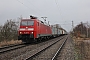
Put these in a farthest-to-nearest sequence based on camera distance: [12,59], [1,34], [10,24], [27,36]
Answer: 1. [10,24]
2. [1,34]
3. [27,36]
4. [12,59]

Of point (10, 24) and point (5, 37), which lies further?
point (10, 24)

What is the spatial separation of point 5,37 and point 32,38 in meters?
9.73

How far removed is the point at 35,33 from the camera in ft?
74.3

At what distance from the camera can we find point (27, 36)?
22.5 metres

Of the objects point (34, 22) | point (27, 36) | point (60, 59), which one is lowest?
point (60, 59)

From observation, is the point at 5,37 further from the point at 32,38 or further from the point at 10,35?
the point at 32,38

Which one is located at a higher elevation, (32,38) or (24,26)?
(24,26)

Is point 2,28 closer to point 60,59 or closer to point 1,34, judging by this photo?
point 1,34

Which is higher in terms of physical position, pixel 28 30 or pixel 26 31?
pixel 28 30

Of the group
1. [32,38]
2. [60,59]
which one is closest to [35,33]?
[32,38]

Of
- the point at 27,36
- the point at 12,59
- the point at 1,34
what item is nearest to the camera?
the point at 12,59

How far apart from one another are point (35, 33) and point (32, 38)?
2.49 feet

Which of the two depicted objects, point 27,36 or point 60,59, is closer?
point 60,59

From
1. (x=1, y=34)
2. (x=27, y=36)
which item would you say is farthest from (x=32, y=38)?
(x=1, y=34)
